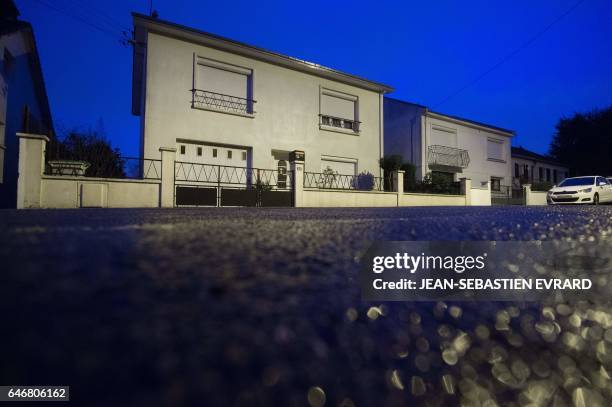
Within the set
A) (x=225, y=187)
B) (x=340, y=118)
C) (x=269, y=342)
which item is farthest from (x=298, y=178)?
(x=269, y=342)

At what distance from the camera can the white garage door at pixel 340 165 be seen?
12.6m

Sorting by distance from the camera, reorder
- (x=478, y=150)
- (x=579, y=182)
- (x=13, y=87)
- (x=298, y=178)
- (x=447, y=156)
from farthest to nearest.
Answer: (x=478, y=150) < (x=447, y=156) < (x=579, y=182) < (x=298, y=178) < (x=13, y=87)

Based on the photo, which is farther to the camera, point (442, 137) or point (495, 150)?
point (495, 150)

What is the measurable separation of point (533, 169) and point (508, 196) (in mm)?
7020

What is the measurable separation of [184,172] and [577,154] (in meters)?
31.6

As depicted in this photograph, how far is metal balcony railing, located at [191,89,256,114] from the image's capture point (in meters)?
10.3

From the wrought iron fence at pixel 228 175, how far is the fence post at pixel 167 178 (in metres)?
0.62

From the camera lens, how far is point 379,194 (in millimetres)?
11906

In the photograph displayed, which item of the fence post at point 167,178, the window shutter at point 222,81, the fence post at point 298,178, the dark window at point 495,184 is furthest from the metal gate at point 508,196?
the fence post at point 167,178

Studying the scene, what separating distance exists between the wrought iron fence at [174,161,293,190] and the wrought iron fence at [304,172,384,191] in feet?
3.38

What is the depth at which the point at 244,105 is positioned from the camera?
11328 millimetres

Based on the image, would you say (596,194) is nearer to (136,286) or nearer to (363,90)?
(363,90)

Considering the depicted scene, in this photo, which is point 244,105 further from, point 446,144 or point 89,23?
point 446,144

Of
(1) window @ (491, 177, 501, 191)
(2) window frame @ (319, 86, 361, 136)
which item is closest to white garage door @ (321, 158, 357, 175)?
(2) window frame @ (319, 86, 361, 136)
